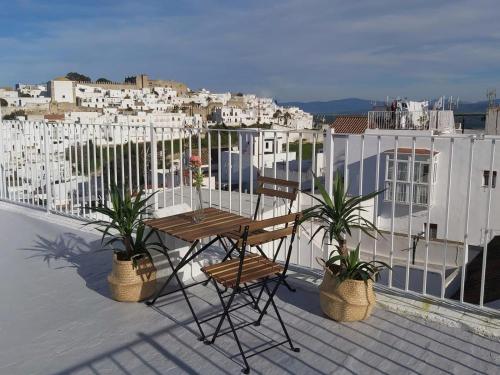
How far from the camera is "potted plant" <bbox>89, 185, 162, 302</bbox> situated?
11.6 ft

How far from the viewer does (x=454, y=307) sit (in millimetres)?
3264

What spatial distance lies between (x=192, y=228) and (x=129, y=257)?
70 cm

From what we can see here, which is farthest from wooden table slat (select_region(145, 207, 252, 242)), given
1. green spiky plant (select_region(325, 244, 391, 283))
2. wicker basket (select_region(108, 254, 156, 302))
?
green spiky plant (select_region(325, 244, 391, 283))

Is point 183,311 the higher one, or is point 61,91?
point 61,91

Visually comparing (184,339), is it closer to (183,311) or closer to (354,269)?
(183,311)

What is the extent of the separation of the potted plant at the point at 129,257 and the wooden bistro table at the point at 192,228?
12cm

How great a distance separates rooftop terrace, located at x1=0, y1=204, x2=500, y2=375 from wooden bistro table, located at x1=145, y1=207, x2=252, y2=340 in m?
0.23

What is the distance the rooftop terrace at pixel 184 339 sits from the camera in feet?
8.65

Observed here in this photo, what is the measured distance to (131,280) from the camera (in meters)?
3.52

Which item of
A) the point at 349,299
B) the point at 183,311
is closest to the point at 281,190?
Result: the point at 349,299

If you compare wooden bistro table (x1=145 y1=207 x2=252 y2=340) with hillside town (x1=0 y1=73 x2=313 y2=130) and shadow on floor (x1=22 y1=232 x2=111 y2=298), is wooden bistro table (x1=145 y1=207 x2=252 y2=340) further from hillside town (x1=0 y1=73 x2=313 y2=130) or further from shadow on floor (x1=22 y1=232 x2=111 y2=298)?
hillside town (x1=0 y1=73 x2=313 y2=130)

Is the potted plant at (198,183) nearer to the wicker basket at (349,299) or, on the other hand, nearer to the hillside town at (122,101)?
the wicker basket at (349,299)

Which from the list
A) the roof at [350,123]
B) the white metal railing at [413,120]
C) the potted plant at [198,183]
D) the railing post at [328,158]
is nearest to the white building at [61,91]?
the roof at [350,123]

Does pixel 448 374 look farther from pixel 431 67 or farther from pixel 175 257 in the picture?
pixel 431 67
